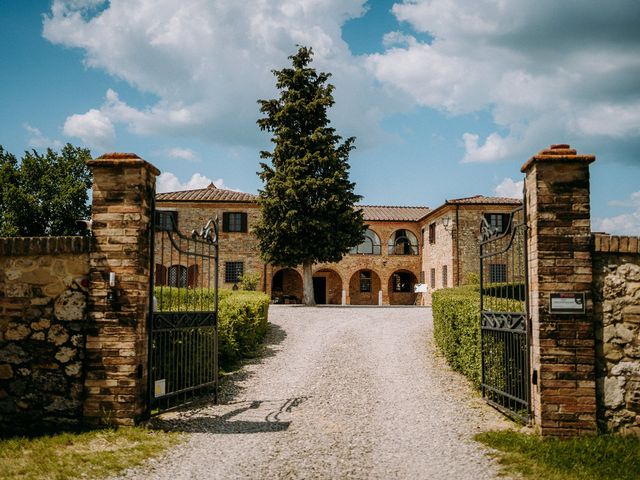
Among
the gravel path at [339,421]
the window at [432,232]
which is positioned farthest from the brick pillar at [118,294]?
the window at [432,232]

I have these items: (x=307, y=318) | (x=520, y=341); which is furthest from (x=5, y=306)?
(x=307, y=318)

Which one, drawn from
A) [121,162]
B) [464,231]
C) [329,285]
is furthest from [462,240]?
[121,162]

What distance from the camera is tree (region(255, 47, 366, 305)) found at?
2025cm

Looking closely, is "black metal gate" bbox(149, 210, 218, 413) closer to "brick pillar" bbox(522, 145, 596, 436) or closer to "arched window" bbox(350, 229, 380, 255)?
"brick pillar" bbox(522, 145, 596, 436)

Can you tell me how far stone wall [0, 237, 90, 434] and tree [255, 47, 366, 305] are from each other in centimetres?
1406

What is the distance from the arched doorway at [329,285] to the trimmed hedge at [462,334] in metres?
21.6

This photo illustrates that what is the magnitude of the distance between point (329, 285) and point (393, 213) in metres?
6.32

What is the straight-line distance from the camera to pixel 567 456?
490 centimetres

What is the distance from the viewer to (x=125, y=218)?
589 cm

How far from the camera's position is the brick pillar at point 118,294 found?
5.76 m

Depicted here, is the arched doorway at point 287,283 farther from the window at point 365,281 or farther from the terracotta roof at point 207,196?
the terracotta roof at point 207,196

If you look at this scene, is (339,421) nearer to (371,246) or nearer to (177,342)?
(177,342)

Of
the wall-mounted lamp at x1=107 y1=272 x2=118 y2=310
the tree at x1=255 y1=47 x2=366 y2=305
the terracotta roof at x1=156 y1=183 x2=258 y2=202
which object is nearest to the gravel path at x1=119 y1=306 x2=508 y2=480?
the wall-mounted lamp at x1=107 y1=272 x2=118 y2=310

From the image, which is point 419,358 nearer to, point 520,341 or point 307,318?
point 520,341
